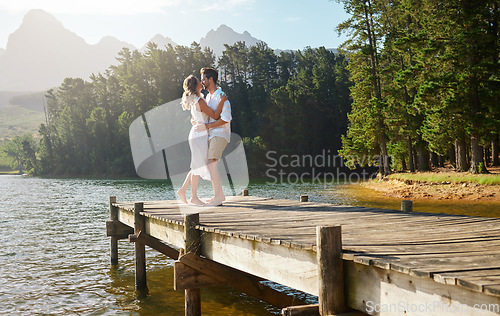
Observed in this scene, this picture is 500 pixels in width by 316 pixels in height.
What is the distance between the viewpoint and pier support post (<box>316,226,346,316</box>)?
365 centimetres

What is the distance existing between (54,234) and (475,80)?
25321mm

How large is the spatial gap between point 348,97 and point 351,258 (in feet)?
281

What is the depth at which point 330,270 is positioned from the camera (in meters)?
3.65

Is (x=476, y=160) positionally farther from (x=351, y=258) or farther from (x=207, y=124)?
(x=351, y=258)

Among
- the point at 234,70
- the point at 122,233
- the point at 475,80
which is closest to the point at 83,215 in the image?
the point at 122,233

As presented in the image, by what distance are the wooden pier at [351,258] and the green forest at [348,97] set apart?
2283 centimetres

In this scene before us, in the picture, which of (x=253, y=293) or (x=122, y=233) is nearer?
(x=253, y=293)

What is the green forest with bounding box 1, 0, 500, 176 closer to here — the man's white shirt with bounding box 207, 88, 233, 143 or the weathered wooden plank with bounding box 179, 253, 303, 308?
the man's white shirt with bounding box 207, 88, 233, 143

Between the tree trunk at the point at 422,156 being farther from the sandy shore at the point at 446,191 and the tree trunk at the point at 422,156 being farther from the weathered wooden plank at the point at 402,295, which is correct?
the weathered wooden plank at the point at 402,295

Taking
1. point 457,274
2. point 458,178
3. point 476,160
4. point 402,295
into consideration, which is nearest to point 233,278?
point 402,295

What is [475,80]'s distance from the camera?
2619cm

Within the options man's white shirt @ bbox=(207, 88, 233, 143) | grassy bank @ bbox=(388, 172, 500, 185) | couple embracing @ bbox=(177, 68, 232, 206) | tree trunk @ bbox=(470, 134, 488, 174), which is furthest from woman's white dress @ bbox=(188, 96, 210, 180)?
tree trunk @ bbox=(470, 134, 488, 174)

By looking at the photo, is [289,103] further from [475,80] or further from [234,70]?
[475,80]

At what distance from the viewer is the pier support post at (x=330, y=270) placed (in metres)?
3.65
